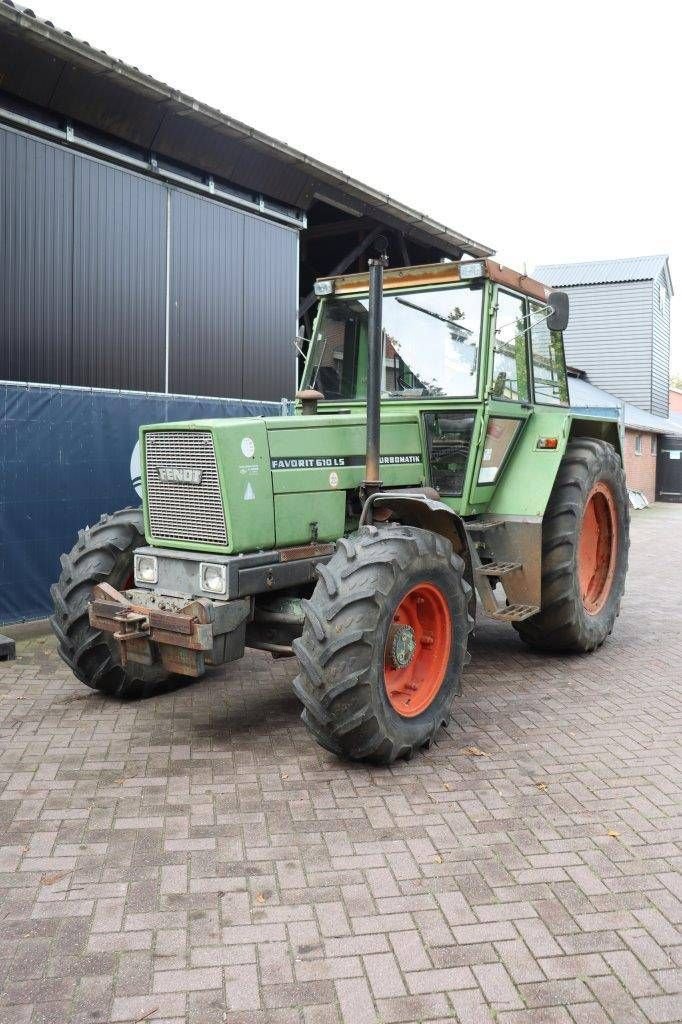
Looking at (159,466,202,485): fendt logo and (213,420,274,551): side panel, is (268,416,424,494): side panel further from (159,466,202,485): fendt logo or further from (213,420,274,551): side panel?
(159,466,202,485): fendt logo

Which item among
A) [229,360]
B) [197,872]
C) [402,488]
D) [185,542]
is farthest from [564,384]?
[197,872]

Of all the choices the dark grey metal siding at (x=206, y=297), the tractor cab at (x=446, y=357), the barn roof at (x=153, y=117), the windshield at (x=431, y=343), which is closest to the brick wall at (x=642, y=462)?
the barn roof at (x=153, y=117)

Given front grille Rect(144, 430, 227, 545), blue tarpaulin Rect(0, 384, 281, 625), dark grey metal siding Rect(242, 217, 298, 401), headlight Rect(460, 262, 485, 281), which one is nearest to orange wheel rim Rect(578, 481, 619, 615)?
headlight Rect(460, 262, 485, 281)

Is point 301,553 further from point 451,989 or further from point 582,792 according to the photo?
point 451,989

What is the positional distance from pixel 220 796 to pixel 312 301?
9.26 m

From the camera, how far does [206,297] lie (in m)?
10.1

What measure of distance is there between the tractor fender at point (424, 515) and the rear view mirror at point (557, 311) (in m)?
1.46

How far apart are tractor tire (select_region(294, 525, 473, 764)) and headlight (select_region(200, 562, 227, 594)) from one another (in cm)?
48

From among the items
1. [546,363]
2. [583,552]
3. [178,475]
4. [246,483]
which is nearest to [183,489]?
[178,475]

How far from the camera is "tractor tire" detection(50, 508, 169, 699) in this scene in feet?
16.9

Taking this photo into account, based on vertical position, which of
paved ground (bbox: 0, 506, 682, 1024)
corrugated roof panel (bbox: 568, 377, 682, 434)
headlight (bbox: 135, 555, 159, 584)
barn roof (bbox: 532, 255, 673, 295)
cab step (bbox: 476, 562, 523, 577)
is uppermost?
barn roof (bbox: 532, 255, 673, 295)

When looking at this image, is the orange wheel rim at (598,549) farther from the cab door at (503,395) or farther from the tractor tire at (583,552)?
the cab door at (503,395)

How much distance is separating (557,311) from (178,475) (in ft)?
9.16

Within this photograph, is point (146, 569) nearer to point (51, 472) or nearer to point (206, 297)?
point (51, 472)
